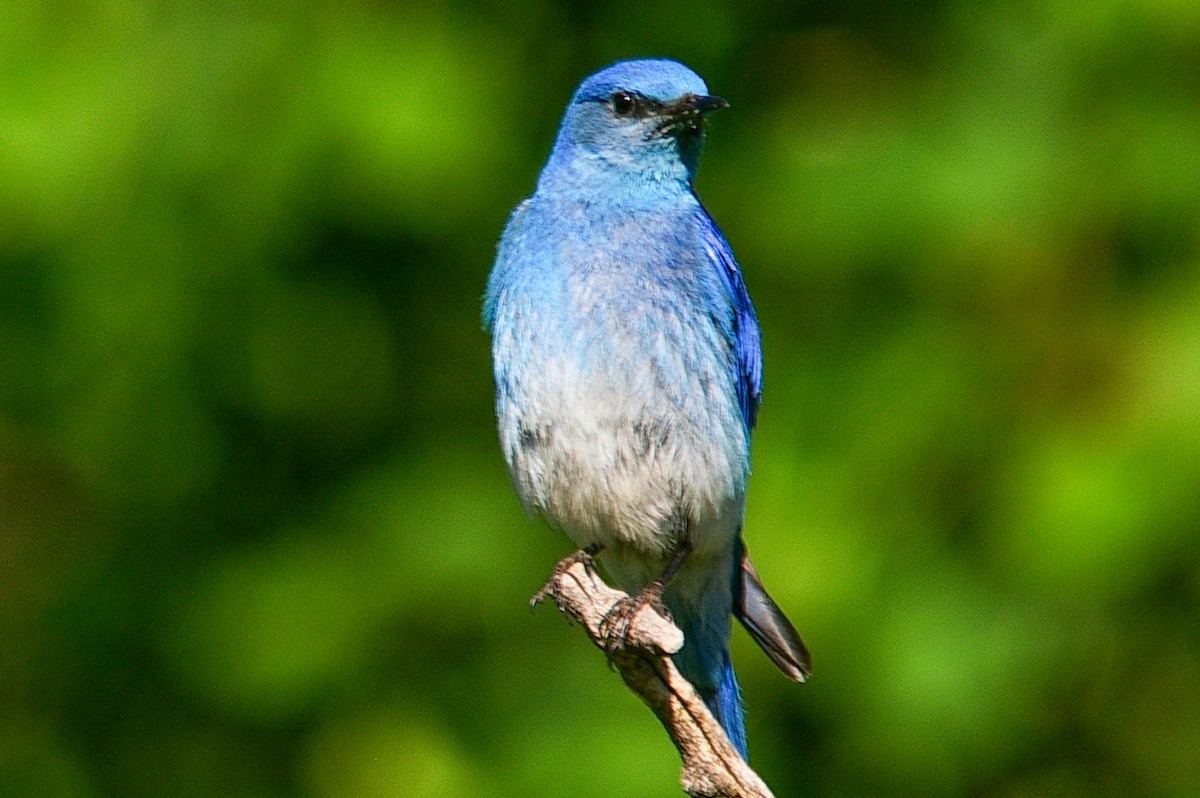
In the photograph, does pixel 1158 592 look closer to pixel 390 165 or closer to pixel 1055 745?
pixel 1055 745

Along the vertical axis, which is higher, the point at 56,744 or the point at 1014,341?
the point at 1014,341

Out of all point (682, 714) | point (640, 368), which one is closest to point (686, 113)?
point (640, 368)

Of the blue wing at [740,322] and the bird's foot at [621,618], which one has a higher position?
the blue wing at [740,322]

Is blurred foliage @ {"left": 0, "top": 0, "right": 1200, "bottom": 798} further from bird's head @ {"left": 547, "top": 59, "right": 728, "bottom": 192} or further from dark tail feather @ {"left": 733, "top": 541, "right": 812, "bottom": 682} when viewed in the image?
bird's head @ {"left": 547, "top": 59, "right": 728, "bottom": 192}

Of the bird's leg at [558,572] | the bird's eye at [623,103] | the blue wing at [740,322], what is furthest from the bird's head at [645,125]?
the bird's leg at [558,572]

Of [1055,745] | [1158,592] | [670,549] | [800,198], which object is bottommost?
[1055,745]

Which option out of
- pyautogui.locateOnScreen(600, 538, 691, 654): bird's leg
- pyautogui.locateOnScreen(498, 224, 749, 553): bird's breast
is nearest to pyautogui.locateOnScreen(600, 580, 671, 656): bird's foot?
pyautogui.locateOnScreen(600, 538, 691, 654): bird's leg

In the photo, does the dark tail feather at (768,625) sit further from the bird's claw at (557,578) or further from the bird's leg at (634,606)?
the bird's claw at (557,578)

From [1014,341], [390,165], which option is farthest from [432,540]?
[1014,341]

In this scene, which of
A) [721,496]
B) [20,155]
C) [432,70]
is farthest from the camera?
[432,70]
